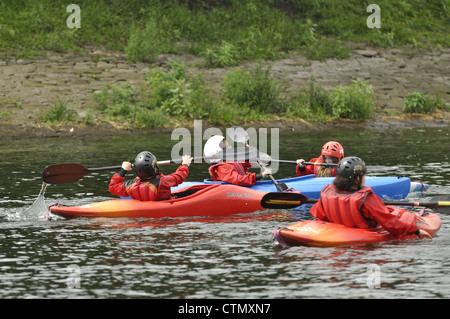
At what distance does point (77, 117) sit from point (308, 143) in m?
A: 7.15

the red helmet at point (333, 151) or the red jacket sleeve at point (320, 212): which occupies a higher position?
the red helmet at point (333, 151)

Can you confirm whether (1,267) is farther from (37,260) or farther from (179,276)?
(179,276)

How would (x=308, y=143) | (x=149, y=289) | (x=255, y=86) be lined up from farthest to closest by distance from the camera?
(x=255, y=86) < (x=308, y=143) < (x=149, y=289)

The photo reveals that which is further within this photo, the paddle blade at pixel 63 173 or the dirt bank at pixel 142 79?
the dirt bank at pixel 142 79

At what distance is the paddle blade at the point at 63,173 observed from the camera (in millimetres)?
13500

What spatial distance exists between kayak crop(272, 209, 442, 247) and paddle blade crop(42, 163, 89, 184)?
16.3ft

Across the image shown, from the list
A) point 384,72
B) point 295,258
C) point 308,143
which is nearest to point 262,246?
A: point 295,258

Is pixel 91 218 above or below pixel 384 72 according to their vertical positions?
below

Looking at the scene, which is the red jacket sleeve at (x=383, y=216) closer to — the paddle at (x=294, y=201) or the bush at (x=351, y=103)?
the paddle at (x=294, y=201)

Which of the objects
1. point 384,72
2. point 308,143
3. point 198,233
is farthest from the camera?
point 384,72

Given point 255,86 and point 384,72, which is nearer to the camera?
point 255,86

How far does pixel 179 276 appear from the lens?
8797 millimetres

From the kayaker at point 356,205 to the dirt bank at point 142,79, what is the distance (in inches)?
576

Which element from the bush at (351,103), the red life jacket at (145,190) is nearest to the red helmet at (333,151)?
the red life jacket at (145,190)
